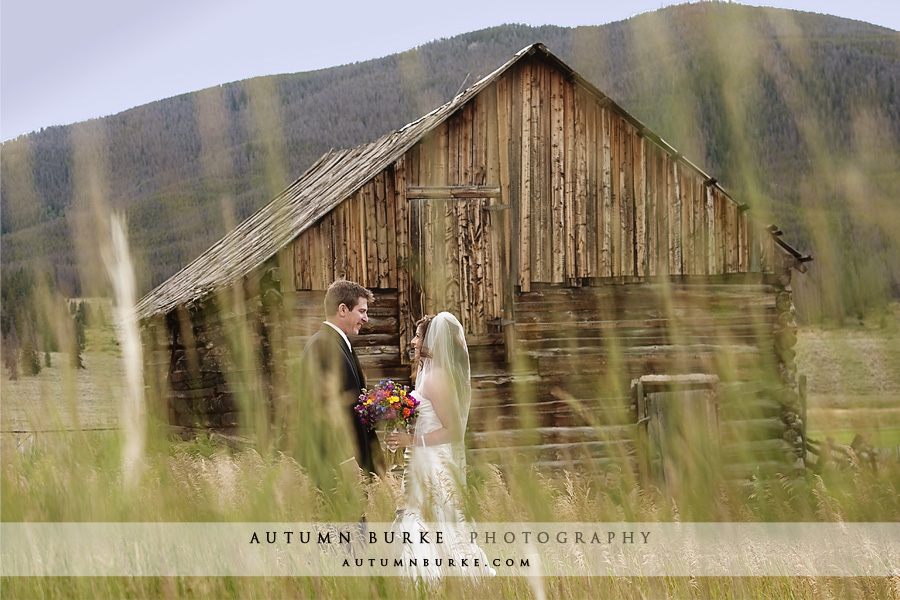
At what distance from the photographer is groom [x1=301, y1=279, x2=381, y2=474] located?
481cm

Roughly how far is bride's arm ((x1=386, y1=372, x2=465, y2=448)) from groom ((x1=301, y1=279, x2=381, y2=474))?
0.58 ft

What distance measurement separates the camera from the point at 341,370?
16.0 ft

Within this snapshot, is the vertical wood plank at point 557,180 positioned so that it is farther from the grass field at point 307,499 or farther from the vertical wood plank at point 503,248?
the grass field at point 307,499

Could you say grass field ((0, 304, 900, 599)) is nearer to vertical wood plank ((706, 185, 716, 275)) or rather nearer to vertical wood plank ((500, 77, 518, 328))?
vertical wood plank ((500, 77, 518, 328))

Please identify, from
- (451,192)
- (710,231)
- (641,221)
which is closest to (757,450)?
(710,231)

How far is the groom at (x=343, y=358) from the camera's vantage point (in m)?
4.81

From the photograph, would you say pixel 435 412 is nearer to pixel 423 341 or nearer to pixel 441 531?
pixel 423 341

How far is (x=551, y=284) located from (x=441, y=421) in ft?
19.4

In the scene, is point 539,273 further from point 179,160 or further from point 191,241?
point 179,160

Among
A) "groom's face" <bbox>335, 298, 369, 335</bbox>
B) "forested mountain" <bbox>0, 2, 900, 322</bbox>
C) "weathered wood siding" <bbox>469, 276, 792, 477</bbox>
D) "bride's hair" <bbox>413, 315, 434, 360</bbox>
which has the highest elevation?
"forested mountain" <bbox>0, 2, 900, 322</bbox>

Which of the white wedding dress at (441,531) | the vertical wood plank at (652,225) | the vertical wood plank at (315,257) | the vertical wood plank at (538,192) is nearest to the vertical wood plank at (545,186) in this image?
the vertical wood plank at (538,192)

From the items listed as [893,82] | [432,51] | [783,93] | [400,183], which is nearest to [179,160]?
[432,51]

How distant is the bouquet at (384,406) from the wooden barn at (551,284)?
4.98m

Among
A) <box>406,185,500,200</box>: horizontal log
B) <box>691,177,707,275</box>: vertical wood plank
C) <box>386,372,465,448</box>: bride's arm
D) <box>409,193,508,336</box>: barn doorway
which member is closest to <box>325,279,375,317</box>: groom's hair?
<box>386,372,465,448</box>: bride's arm
